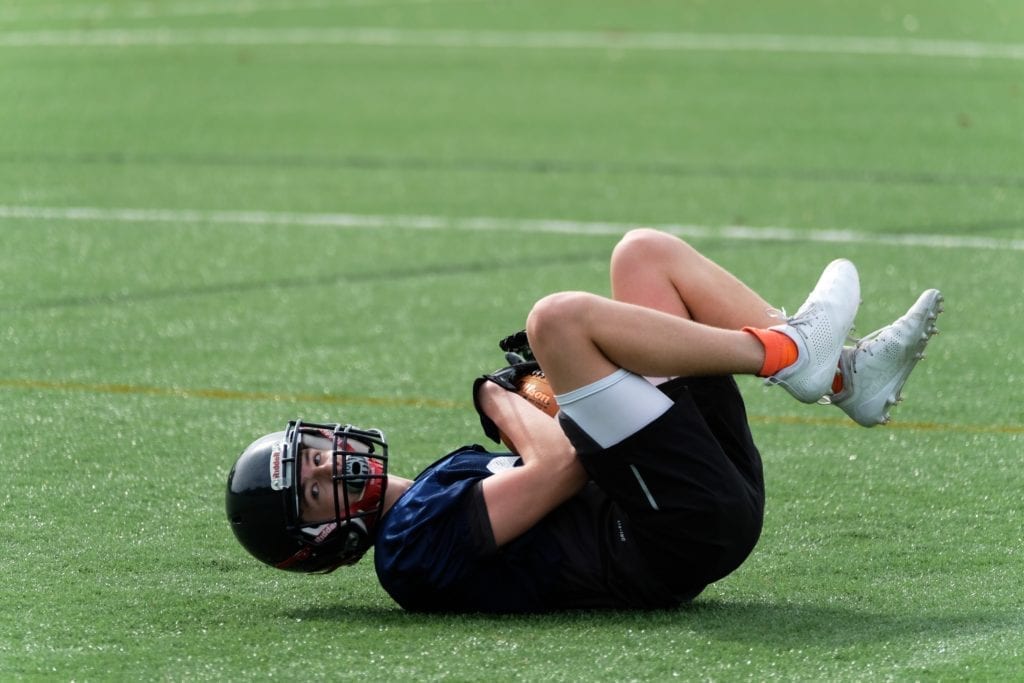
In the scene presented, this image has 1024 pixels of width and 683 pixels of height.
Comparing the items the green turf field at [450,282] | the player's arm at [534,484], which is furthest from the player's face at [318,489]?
the player's arm at [534,484]

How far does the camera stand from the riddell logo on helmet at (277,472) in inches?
196

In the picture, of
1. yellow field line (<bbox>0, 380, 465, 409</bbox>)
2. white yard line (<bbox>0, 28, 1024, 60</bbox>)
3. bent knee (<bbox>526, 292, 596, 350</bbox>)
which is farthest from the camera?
white yard line (<bbox>0, 28, 1024, 60</bbox>)

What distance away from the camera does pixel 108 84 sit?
16.9 meters

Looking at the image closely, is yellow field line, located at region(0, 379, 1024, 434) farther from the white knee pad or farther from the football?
the white knee pad

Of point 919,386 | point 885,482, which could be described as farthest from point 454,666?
point 919,386

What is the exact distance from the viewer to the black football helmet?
4969mm

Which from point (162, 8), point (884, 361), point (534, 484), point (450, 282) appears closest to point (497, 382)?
point (534, 484)

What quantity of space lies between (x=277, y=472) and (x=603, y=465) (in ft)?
3.20

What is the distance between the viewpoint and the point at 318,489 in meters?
5.03

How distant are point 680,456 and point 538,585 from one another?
1.88 feet

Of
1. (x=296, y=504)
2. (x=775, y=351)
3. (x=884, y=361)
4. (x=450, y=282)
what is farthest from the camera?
(x=450, y=282)

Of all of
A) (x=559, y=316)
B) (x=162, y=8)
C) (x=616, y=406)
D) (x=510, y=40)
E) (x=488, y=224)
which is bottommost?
(x=616, y=406)

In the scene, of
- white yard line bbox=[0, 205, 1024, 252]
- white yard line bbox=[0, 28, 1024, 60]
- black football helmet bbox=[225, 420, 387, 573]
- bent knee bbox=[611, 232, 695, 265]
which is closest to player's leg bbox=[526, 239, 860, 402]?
bent knee bbox=[611, 232, 695, 265]

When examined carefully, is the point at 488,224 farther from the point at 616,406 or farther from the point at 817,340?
the point at 616,406
